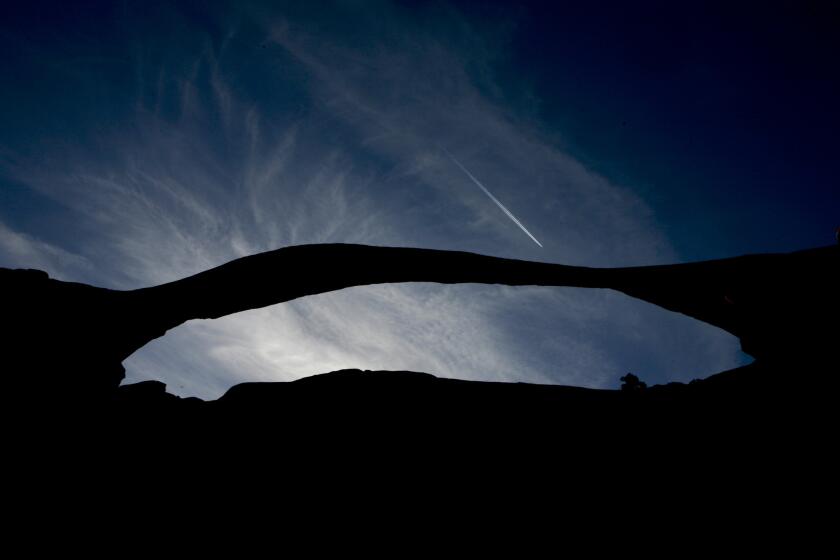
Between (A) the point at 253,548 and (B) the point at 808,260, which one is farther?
(B) the point at 808,260

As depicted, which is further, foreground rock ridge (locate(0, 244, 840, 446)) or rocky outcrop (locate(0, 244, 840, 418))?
rocky outcrop (locate(0, 244, 840, 418))

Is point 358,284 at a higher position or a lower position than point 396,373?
higher

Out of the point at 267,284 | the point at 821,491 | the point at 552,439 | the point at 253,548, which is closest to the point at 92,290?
the point at 267,284

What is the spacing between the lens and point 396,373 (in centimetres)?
190

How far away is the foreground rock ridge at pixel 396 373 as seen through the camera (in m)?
1.58

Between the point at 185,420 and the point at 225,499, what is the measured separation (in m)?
0.45

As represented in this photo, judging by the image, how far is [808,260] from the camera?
75.0 inches

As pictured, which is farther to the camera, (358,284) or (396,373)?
(358,284)

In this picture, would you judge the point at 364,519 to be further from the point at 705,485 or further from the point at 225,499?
the point at 705,485

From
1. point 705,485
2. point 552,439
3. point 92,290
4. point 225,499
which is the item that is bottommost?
point 225,499

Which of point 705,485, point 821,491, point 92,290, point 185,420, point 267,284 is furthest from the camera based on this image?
point 267,284

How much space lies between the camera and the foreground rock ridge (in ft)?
5.19

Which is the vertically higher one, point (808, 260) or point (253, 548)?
point (808, 260)

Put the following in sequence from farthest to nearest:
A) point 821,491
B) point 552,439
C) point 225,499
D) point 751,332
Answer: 1. point 751,332
2. point 552,439
3. point 225,499
4. point 821,491
